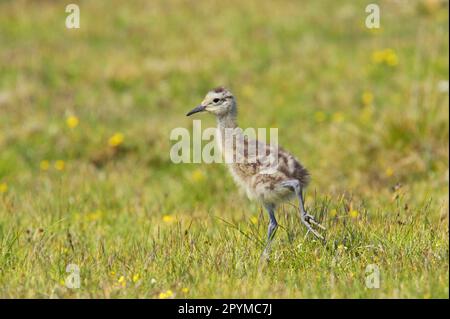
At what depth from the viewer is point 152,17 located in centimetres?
1722

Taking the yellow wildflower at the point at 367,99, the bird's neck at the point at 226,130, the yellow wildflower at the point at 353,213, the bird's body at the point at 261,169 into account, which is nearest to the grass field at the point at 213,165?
the yellow wildflower at the point at 353,213

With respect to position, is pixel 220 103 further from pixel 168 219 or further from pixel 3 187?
pixel 3 187

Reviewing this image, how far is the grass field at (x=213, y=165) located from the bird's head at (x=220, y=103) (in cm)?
90

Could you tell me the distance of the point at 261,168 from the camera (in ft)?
20.1

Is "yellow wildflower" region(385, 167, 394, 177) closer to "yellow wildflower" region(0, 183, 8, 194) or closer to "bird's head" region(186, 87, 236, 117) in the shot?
"bird's head" region(186, 87, 236, 117)

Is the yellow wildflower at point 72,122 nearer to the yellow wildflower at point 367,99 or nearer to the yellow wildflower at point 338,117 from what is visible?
the yellow wildflower at point 338,117

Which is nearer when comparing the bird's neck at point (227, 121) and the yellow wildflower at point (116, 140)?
the bird's neck at point (227, 121)

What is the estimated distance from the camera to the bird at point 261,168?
19.5ft

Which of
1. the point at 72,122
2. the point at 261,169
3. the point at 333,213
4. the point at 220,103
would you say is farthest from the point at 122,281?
the point at 72,122

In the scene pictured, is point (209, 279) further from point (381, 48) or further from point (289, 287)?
point (381, 48)

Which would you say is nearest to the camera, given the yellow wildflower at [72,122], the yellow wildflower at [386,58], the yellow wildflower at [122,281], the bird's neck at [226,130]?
the yellow wildflower at [122,281]

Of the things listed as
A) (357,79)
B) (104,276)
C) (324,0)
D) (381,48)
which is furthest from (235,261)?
(324,0)

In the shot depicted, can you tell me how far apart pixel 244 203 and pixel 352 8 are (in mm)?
9523

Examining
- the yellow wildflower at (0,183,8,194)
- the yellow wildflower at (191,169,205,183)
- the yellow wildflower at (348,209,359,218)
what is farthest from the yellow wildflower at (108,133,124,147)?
the yellow wildflower at (348,209,359,218)
